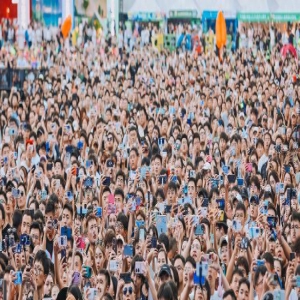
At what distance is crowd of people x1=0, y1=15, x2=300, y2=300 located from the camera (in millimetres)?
9969

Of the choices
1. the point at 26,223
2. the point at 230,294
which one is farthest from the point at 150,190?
the point at 230,294

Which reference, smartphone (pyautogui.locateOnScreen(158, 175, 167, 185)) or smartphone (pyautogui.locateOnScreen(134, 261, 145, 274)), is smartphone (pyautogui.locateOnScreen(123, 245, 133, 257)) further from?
smartphone (pyautogui.locateOnScreen(158, 175, 167, 185))

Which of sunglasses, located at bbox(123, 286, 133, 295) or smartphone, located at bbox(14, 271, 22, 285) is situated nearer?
sunglasses, located at bbox(123, 286, 133, 295)

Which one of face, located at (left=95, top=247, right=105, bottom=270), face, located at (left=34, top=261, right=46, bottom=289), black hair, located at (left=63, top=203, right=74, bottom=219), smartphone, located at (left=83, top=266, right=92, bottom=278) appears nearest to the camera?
smartphone, located at (left=83, top=266, right=92, bottom=278)

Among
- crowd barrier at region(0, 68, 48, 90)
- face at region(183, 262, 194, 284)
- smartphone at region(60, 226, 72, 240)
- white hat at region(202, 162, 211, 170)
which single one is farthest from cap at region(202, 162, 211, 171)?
crowd barrier at region(0, 68, 48, 90)

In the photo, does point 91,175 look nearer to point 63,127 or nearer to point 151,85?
point 63,127

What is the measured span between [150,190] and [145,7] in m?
29.6

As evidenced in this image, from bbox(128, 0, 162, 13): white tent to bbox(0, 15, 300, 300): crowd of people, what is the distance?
19104 millimetres

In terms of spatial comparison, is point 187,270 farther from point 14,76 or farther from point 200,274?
point 14,76

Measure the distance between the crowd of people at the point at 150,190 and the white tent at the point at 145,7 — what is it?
19.1m

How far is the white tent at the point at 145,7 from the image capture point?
42334 mm

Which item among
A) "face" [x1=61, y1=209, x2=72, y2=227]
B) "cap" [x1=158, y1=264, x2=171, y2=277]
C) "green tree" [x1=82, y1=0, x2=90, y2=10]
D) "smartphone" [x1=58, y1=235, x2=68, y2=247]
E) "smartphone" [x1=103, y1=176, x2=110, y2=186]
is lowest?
"cap" [x1=158, y1=264, x2=171, y2=277]

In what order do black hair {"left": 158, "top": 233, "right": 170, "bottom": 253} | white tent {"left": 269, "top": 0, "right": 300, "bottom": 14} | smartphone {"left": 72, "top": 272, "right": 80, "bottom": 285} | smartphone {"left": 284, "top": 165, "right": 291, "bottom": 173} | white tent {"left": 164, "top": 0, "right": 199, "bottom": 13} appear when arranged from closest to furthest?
smartphone {"left": 72, "top": 272, "right": 80, "bottom": 285}
black hair {"left": 158, "top": 233, "right": 170, "bottom": 253}
smartphone {"left": 284, "top": 165, "right": 291, "bottom": 173}
white tent {"left": 269, "top": 0, "right": 300, "bottom": 14}
white tent {"left": 164, "top": 0, "right": 199, "bottom": 13}

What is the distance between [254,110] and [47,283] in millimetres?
9257
